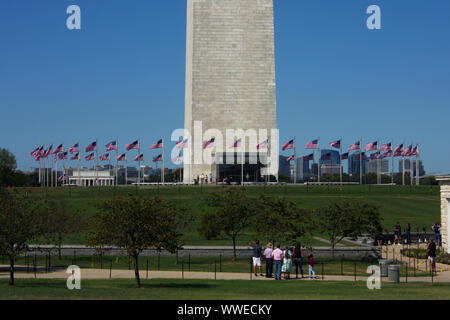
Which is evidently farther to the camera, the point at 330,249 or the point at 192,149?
the point at 192,149

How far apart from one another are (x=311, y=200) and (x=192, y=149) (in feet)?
120

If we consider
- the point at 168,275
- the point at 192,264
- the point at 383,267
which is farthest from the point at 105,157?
the point at 383,267

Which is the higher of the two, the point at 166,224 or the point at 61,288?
the point at 166,224

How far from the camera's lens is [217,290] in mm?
25453

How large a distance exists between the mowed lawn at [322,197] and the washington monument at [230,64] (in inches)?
781

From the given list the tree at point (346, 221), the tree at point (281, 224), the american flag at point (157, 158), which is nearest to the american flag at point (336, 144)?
the american flag at point (157, 158)

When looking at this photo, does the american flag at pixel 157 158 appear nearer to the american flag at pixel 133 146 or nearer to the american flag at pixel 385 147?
the american flag at pixel 133 146

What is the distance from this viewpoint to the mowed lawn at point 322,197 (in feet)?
195

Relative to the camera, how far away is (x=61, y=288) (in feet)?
83.3

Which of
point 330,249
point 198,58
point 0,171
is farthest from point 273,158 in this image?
point 330,249

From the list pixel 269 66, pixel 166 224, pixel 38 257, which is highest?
pixel 269 66

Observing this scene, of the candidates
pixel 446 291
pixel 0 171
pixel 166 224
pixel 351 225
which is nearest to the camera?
pixel 446 291
